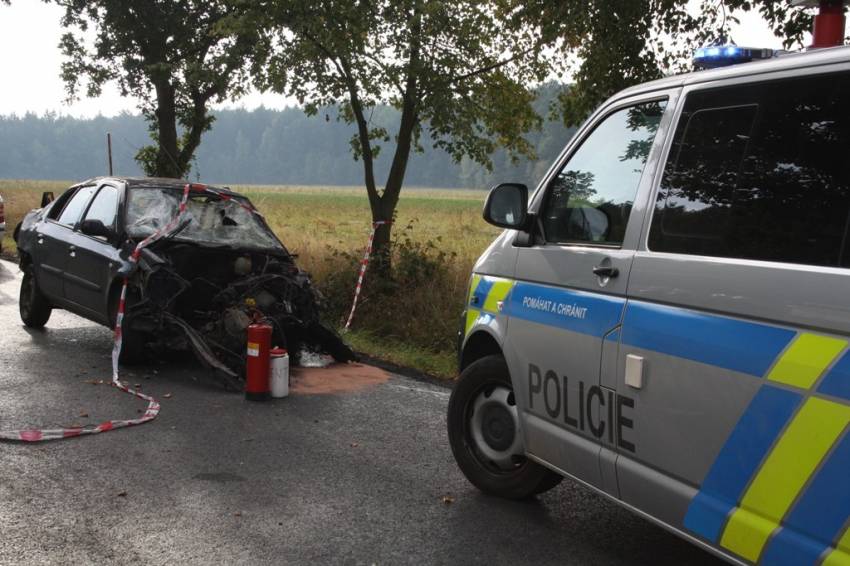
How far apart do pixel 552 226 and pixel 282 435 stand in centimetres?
265

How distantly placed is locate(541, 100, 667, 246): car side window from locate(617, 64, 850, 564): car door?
0.80 ft

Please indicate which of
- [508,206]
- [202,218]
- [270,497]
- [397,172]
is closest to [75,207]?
[202,218]

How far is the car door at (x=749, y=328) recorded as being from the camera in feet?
7.96

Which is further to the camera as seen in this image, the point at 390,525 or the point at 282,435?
the point at 282,435

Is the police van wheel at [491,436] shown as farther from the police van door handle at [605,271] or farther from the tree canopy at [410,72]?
the tree canopy at [410,72]

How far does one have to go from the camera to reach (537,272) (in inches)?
156

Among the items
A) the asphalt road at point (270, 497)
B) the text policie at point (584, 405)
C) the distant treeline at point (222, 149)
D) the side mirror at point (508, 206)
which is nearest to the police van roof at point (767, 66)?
the side mirror at point (508, 206)

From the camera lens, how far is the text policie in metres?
3.29

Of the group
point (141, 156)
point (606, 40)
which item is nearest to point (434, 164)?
point (141, 156)

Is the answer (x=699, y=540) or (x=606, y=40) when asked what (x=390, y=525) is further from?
(x=606, y=40)

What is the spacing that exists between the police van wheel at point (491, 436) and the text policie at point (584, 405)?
385mm

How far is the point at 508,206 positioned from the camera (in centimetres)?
406

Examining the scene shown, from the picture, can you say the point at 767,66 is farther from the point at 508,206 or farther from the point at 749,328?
the point at 508,206

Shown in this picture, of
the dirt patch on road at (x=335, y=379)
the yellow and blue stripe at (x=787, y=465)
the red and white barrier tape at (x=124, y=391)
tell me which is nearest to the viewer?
the yellow and blue stripe at (x=787, y=465)
